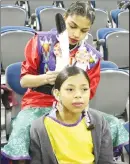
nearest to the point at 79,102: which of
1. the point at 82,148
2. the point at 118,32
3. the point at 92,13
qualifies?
the point at 82,148

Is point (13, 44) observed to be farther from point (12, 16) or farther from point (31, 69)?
point (31, 69)

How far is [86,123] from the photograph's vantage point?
1737mm

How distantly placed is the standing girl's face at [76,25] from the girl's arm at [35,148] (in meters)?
0.52

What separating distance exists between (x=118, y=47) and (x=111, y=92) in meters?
1.33

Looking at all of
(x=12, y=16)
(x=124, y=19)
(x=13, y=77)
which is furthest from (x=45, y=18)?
(x=13, y=77)

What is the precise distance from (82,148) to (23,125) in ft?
1.08

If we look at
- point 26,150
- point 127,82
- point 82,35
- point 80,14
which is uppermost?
point 80,14

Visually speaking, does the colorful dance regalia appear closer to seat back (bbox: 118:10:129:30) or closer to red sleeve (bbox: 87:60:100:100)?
red sleeve (bbox: 87:60:100:100)

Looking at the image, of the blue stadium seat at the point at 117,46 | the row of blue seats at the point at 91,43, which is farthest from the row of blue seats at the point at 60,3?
the blue stadium seat at the point at 117,46

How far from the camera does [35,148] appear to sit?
5.47 feet

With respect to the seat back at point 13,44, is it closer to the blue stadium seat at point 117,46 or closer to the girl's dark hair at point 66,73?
the blue stadium seat at point 117,46

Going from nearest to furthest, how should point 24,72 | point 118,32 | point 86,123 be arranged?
point 86,123
point 24,72
point 118,32

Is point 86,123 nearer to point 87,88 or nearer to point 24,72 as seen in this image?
point 87,88

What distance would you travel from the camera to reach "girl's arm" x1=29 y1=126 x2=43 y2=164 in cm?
166
